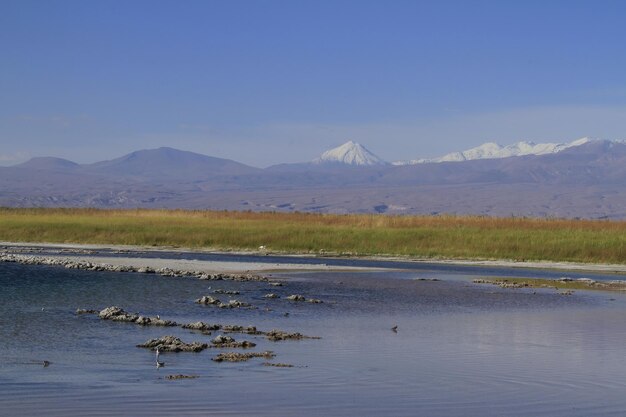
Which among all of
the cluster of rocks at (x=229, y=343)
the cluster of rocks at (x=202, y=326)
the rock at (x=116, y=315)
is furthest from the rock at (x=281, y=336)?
the rock at (x=116, y=315)

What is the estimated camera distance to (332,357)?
935 inches

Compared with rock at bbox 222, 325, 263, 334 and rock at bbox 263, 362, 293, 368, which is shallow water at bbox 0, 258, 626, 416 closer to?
rock at bbox 263, 362, 293, 368

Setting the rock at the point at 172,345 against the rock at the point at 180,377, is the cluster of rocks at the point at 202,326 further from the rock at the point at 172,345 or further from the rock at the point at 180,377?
the rock at the point at 180,377

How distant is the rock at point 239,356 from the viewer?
74.6 feet

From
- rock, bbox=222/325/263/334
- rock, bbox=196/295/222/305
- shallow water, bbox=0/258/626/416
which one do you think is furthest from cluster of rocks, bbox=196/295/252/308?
rock, bbox=222/325/263/334

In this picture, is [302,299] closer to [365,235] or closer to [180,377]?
[180,377]

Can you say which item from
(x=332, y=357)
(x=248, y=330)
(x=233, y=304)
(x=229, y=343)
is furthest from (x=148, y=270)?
(x=332, y=357)

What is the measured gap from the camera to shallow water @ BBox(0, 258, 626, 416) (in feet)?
60.5

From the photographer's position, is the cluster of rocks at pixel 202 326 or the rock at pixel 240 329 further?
the cluster of rocks at pixel 202 326

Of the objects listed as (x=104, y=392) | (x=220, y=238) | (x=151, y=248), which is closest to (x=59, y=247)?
(x=151, y=248)

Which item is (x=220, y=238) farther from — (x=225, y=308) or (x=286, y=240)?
(x=225, y=308)

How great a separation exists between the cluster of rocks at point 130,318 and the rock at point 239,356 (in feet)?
17.2

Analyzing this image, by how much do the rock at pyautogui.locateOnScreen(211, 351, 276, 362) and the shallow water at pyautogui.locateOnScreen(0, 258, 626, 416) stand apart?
285 millimetres

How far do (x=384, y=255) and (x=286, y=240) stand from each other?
309 inches
